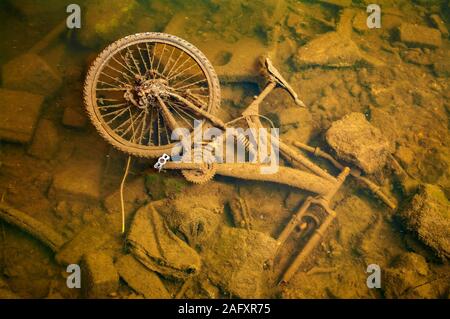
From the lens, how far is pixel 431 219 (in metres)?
4.43

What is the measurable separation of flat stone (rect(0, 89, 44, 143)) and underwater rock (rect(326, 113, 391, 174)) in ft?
14.5

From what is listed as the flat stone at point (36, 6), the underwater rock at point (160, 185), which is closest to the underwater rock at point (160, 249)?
the underwater rock at point (160, 185)

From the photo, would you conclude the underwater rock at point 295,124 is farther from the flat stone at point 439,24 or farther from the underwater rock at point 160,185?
the flat stone at point 439,24

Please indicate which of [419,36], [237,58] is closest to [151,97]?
[237,58]

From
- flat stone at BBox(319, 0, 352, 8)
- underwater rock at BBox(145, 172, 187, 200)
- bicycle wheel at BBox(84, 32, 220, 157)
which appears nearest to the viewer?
bicycle wheel at BBox(84, 32, 220, 157)

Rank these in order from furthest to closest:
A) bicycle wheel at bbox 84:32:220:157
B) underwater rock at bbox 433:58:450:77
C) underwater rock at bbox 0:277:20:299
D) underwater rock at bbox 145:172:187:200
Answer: underwater rock at bbox 433:58:450:77 < underwater rock at bbox 145:172:187:200 < bicycle wheel at bbox 84:32:220:157 < underwater rock at bbox 0:277:20:299

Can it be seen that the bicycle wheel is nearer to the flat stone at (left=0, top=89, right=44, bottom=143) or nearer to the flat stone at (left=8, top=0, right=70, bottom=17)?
the flat stone at (left=0, top=89, right=44, bottom=143)

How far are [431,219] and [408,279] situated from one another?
2.93 ft

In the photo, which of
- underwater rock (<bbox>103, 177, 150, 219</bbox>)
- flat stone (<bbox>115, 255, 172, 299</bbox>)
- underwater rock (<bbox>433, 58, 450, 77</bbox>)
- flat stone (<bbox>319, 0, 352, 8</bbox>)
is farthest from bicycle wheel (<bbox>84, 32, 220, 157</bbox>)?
underwater rock (<bbox>433, 58, 450, 77</bbox>)

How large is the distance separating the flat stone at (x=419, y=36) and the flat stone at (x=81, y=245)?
21.2 feet

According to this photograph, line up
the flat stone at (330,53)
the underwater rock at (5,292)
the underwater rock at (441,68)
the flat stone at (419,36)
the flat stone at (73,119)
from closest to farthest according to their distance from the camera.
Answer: the underwater rock at (5,292) → the flat stone at (73,119) → the flat stone at (330,53) → the underwater rock at (441,68) → the flat stone at (419,36)

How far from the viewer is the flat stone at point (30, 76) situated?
16.0 feet

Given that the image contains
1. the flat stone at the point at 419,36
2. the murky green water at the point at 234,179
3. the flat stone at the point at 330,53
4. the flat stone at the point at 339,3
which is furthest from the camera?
the flat stone at the point at 339,3

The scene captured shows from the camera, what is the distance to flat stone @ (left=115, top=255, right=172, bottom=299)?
13.4 ft
